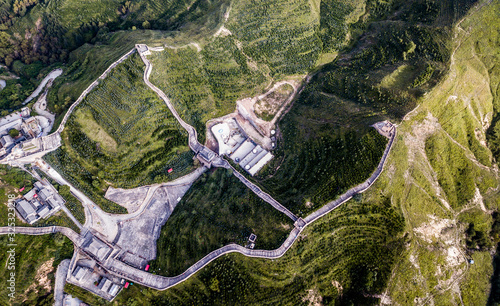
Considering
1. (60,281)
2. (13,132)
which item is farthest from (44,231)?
(13,132)

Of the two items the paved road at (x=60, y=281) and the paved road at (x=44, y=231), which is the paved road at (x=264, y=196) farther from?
the paved road at (x=60, y=281)

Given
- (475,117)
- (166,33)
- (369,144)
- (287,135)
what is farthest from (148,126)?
(475,117)

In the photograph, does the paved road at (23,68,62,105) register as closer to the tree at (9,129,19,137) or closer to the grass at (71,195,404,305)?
the tree at (9,129,19,137)

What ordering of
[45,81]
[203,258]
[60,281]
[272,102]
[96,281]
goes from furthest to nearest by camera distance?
[45,81] < [272,102] < [96,281] < [203,258] < [60,281]

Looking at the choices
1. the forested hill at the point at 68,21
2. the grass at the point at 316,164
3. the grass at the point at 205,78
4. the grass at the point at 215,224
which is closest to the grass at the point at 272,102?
the grass at the point at 205,78

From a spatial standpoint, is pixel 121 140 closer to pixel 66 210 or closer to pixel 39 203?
pixel 66 210

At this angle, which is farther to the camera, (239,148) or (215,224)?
(239,148)
